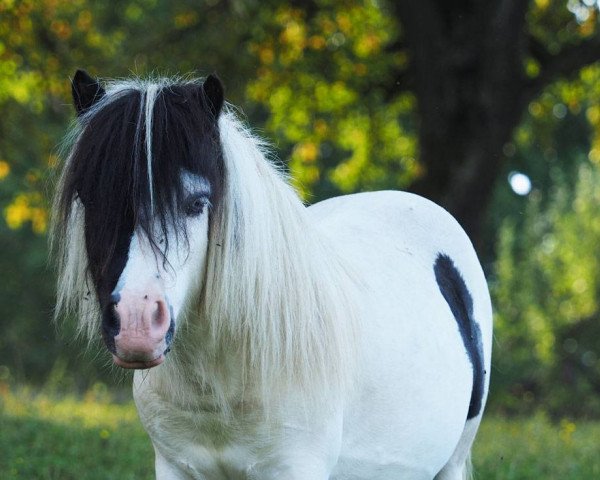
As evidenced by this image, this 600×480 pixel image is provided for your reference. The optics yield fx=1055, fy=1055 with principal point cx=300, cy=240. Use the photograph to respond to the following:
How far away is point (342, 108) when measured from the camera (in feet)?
37.4

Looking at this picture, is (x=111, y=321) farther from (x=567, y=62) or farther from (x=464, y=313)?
(x=567, y=62)

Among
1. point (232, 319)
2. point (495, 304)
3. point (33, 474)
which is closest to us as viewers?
point (232, 319)

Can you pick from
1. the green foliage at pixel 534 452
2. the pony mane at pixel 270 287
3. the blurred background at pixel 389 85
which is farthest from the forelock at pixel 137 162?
the green foliage at pixel 534 452

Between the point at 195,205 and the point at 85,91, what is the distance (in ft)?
1.84

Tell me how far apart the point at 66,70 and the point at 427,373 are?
6.17 metres

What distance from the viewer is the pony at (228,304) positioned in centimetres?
272

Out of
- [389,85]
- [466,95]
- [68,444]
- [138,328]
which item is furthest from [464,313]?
[389,85]

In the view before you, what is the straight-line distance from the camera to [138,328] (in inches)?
100

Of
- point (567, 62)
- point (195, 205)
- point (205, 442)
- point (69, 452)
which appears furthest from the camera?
point (567, 62)

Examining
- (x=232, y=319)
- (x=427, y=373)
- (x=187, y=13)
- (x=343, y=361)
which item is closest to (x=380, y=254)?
(x=427, y=373)

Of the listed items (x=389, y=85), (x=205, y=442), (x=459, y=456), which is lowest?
(x=459, y=456)

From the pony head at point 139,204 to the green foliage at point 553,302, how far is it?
12061 mm

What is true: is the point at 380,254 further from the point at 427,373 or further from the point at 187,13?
the point at 187,13

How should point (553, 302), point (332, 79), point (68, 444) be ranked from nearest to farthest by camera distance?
point (68, 444), point (332, 79), point (553, 302)
